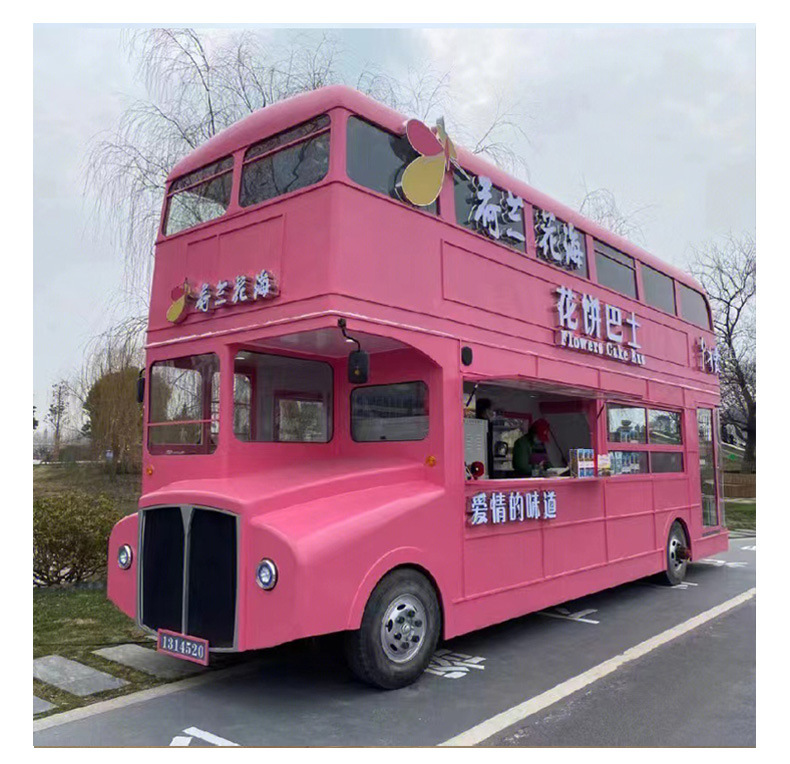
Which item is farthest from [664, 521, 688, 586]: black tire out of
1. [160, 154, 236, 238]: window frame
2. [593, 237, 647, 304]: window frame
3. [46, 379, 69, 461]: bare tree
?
[46, 379, 69, 461]: bare tree

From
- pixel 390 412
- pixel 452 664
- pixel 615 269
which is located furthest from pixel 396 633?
pixel 615 269

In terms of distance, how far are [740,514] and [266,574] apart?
1065 cm

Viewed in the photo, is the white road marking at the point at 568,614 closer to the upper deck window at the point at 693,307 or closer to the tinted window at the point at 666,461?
the tinted window at the point at 666,461

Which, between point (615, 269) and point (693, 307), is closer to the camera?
point (615, 269)

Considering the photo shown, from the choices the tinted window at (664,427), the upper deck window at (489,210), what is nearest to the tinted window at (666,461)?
the tinted window at (664,427)

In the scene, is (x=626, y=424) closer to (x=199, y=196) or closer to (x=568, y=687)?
(x=568, y=687)

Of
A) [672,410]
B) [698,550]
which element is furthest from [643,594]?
→ [672,410]

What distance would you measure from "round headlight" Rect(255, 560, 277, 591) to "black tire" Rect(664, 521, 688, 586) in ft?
20.2

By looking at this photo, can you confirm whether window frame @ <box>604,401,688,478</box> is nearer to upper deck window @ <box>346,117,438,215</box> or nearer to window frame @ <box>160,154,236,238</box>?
upper deck window @ <box>346,117,438,215</box>

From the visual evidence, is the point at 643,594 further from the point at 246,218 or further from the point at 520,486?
the point at 246,218

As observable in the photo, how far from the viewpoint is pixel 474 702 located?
474cm

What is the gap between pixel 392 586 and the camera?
4953 millimetres

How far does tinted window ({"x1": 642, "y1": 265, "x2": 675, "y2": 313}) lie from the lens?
921cm

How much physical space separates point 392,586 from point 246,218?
2.92 metres
